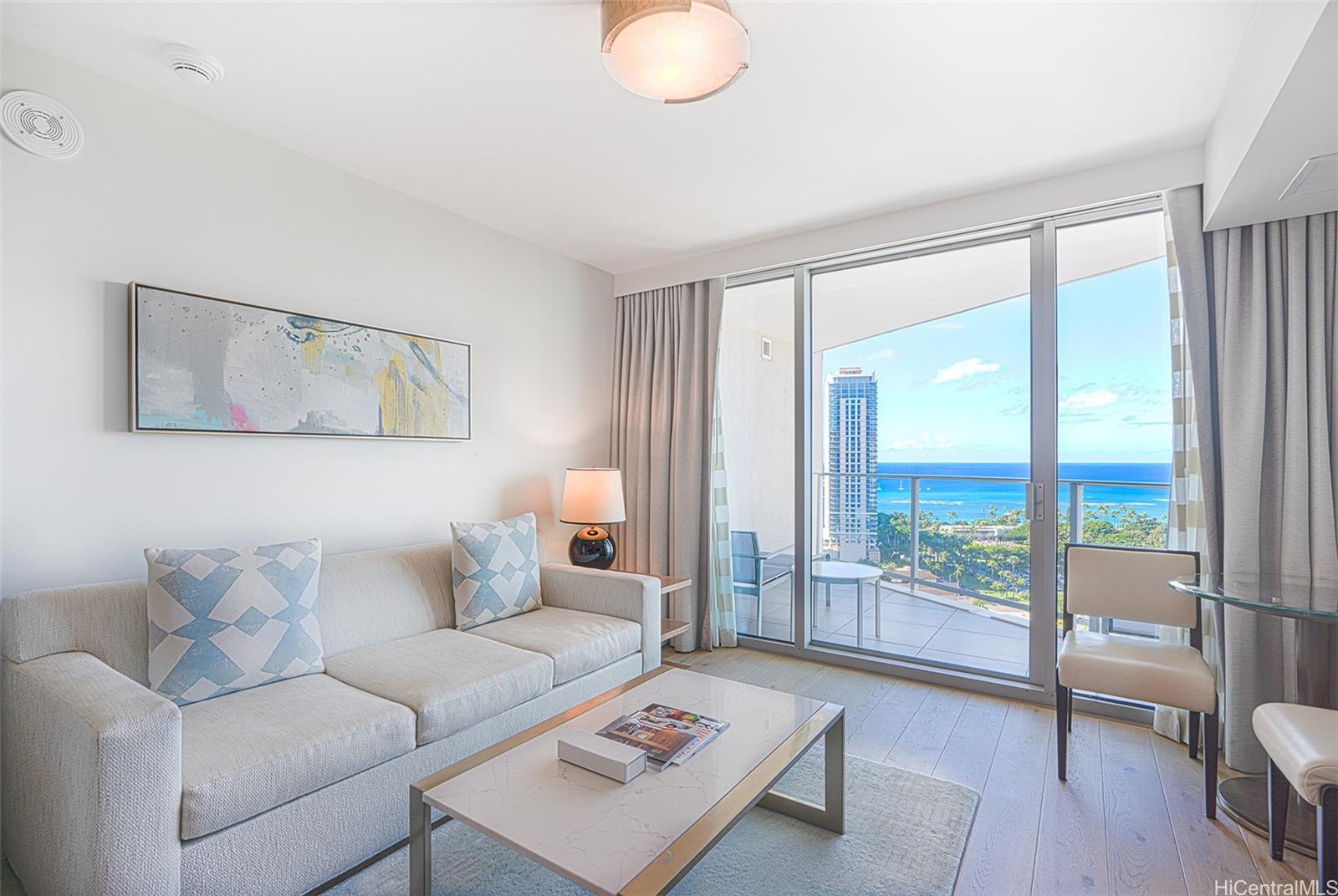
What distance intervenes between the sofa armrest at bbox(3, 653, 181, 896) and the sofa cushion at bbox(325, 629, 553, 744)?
25.9 inches

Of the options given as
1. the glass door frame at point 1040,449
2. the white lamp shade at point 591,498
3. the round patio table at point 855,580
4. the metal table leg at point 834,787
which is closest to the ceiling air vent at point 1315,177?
the glass door frame at point 1040,449

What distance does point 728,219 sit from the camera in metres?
3.44

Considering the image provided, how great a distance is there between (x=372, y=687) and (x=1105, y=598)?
9.19ft

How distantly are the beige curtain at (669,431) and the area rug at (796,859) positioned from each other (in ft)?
6.21

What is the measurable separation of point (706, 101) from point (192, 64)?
1.70 m

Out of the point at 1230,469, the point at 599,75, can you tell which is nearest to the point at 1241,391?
the point at 1230,469

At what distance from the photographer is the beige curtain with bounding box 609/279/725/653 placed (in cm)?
398

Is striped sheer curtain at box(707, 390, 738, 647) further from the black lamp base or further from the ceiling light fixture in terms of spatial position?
the ceiling light fixture

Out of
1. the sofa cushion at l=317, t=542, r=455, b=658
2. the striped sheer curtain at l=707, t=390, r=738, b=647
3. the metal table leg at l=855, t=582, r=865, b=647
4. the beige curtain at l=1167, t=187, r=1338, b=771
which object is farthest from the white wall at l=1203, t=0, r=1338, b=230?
the sofa cushion at l=317, t=542, r=455, b=658

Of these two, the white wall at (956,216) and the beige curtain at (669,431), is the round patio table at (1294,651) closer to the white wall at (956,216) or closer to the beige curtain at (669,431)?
the white wall at (956,216)

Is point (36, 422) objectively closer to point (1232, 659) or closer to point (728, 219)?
point (728, 219)

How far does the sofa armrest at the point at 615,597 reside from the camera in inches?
119

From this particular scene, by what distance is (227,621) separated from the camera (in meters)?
1.98

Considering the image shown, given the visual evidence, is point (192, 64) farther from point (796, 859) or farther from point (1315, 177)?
point (1315, 177)
